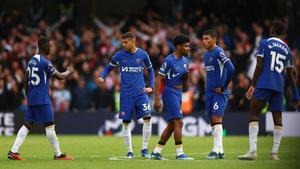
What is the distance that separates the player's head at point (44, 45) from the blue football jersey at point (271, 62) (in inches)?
166

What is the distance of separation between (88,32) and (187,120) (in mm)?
→ 6723

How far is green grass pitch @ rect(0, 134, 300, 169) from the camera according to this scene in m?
14.4

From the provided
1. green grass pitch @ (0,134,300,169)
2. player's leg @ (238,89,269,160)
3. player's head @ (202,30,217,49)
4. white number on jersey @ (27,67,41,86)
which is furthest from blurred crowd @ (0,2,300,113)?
white number on jersey @ (27,67,41,86)

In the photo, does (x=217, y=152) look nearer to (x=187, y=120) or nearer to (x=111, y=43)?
(x=187, y=120)

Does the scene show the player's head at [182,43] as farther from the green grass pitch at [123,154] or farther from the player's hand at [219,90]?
the green grass pitch at [123,154]

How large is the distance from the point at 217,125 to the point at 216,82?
882 mm

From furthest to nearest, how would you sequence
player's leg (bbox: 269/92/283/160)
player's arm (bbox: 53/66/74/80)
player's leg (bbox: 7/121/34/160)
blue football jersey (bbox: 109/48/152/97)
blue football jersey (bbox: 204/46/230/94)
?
blue football jersey (bbox: 109/48/152/97) < blue football jersey (bbox: 204/46/230/94) < player's leg (bbox: 7/121/34/160) < player's arm (bbox: 53/66/74/80) < player's leg (bbox: 269/92/283/160)

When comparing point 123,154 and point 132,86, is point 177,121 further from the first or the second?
point 123,154

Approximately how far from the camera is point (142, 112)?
16469 mm

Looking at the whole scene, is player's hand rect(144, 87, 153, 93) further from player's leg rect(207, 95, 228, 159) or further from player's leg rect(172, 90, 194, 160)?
player's leg rect(207, 95, 228, 159)

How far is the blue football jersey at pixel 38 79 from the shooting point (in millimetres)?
15891

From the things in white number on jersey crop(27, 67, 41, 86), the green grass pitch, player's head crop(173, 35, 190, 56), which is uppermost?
player's head crop(173, 35, 190, 56)

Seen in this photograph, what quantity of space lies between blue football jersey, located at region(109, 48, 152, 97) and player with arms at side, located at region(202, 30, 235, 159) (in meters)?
1.37

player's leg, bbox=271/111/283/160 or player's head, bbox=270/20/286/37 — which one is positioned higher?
player's head, bbox=270/20/286/37
